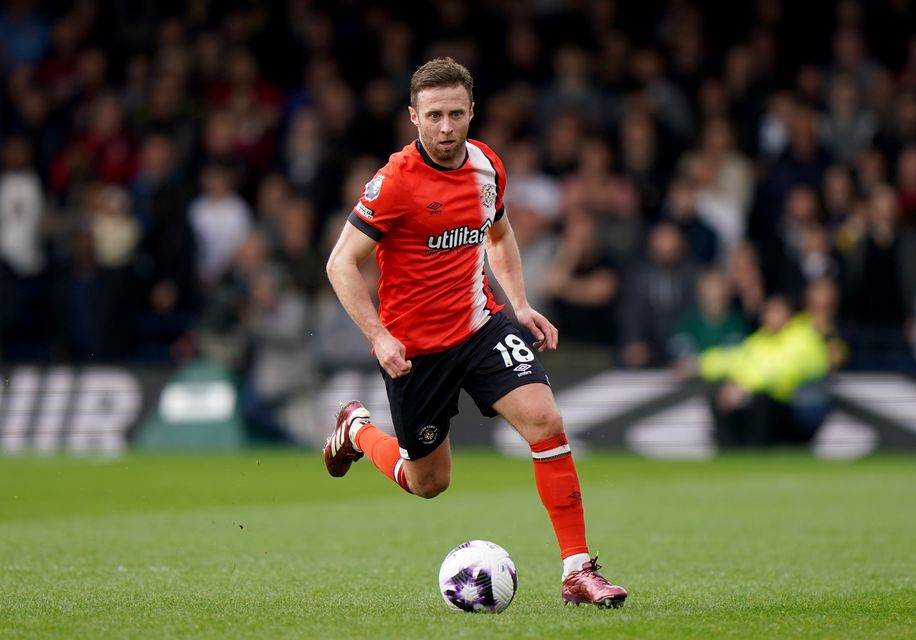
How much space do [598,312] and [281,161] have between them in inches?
184

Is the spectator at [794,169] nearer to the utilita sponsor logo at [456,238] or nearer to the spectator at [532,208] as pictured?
the spectator at [532,208]

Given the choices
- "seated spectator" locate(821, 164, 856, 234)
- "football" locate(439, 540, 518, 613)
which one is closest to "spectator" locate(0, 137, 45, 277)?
"seated spectator" locate(821, 164, 856, 234)

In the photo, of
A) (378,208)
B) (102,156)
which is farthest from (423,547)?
(102,156)

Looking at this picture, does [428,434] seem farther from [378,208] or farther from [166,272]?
[166,272]

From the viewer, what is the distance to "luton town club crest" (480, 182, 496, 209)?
7.09 m

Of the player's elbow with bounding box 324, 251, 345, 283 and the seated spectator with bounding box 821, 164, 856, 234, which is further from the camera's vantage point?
the seated spectator with bounding box 821, 164, 856, 234

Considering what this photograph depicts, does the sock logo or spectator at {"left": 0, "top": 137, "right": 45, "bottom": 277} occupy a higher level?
spectator at {"left": 0, "top": 137, "right": 45, "bottom": 277}

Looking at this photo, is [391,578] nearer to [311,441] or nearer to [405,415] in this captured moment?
[405,415]

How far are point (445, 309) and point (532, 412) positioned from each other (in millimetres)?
648

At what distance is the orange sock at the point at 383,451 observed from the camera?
7613 mm

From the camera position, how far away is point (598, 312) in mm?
16547

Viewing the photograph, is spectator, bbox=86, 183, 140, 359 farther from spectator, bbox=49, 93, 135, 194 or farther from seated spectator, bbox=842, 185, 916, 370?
seated spectator, bbox=842, 185, 916, 370

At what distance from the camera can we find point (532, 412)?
686 cm

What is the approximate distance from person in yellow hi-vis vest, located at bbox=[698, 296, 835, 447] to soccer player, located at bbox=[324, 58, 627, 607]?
861 cm
